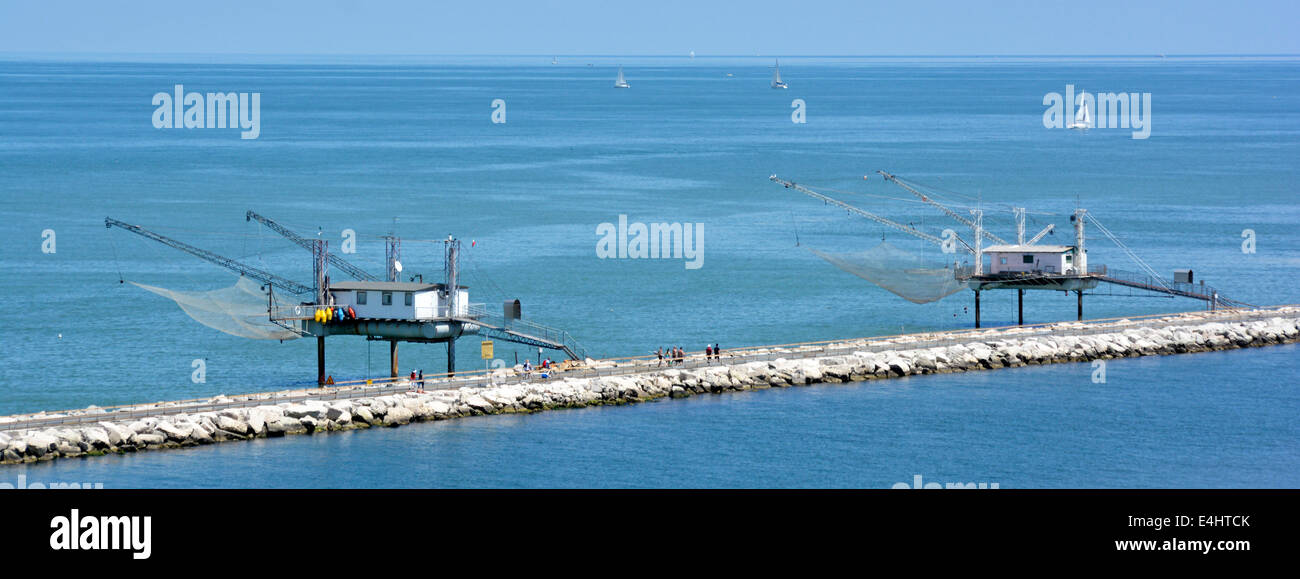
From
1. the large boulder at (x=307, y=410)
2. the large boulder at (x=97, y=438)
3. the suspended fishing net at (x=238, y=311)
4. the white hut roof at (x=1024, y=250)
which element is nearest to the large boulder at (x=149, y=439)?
the large boulder at (x=97, y=438)

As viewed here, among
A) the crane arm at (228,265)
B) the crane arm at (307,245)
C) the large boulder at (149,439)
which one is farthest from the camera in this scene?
the crane arm at (228,265)

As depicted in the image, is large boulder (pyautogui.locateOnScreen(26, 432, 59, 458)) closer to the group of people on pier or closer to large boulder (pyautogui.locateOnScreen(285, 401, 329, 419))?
large boulder (pyautogui.locateOnScreen(285, 401, 329, 419))

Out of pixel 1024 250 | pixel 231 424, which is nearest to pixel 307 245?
pixel 231 424

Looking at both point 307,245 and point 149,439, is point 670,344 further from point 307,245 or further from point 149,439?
point 149,439

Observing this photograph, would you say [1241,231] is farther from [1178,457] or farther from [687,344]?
[1178,457]

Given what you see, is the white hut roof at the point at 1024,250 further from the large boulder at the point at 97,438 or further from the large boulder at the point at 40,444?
the large boulder at the point at 40,444

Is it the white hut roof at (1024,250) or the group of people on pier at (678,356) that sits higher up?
the white hut roof at (1024,250)
